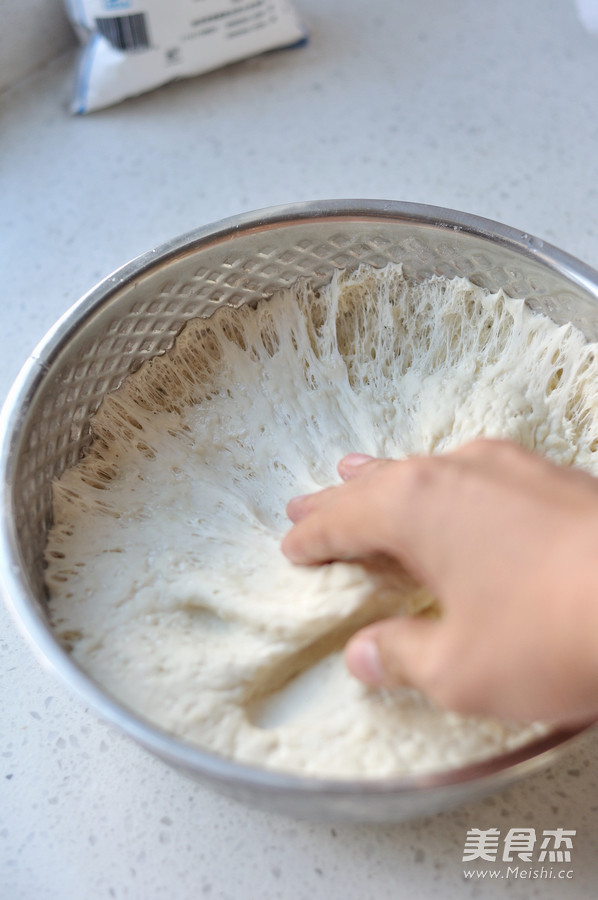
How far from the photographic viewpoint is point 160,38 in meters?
0.94

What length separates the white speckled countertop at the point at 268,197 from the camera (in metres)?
0.48

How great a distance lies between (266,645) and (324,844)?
13 cm

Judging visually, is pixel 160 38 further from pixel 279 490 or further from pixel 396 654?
pixel 396 654

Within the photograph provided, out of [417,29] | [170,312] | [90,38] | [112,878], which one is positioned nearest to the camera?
[112,878]

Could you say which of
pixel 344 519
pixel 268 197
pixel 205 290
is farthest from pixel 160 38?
pixel 344 519

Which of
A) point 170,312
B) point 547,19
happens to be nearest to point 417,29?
point 547,19

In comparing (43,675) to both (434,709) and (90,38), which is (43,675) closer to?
(434,709)

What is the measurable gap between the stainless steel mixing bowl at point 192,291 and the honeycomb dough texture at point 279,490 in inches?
0.6

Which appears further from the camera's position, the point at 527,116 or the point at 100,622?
the point at 527,116

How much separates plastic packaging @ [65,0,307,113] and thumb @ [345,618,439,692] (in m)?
0.82

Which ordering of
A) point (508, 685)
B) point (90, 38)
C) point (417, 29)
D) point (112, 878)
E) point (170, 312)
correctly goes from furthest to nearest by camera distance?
point (417, 29), point (90, 38), point (170, 312), point (112, 878), point (508, 685)

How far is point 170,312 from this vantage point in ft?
2.12

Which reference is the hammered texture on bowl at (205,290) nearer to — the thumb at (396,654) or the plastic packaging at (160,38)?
the thumb at (396,654)

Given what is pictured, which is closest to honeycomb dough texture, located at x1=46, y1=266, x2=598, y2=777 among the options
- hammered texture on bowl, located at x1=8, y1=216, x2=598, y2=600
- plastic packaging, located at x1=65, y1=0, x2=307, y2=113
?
hammered texture on bowl, located at x1=8, y1=216, x2=598, y2=600
